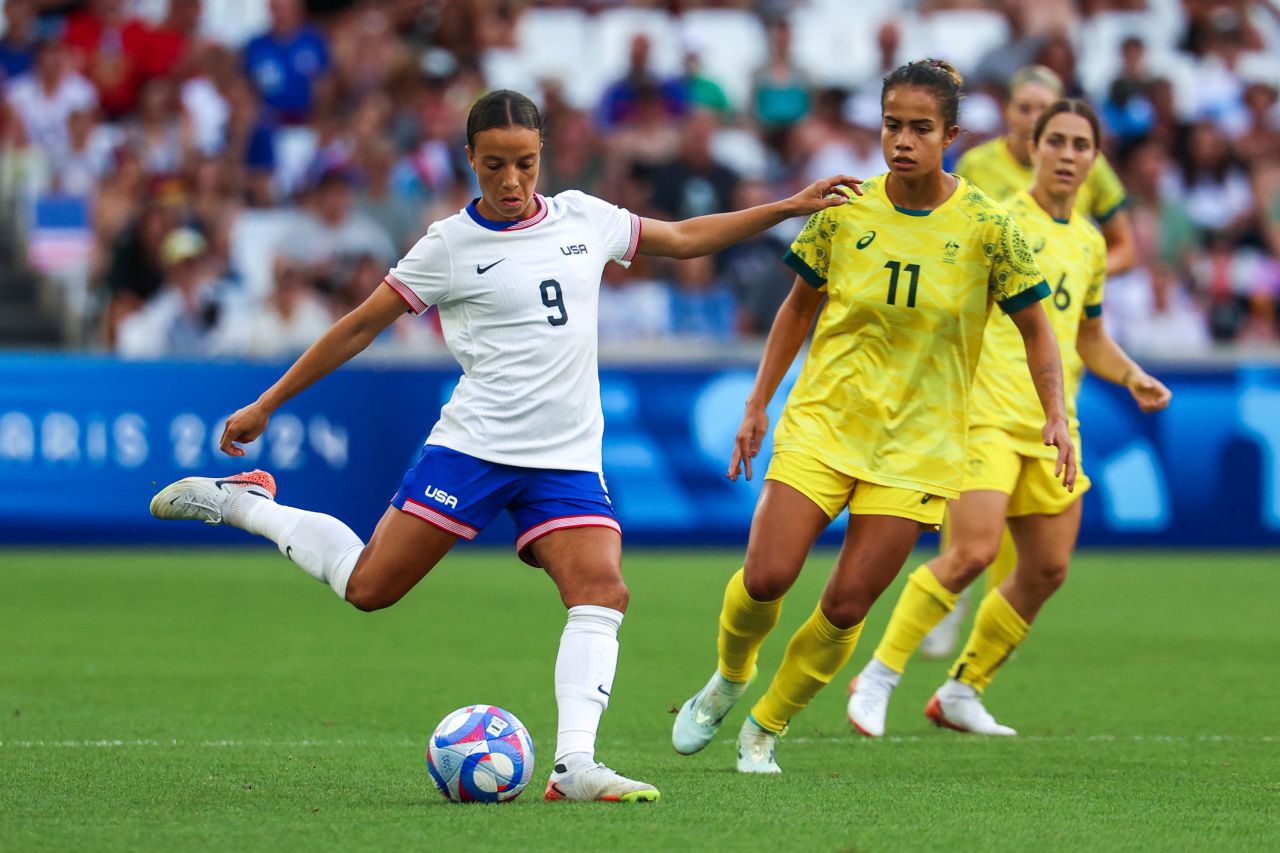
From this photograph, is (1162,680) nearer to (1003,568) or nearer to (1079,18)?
(1003,568)

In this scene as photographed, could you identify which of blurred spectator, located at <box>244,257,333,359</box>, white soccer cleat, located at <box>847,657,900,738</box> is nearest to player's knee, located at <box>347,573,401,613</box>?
white soccer cleat, located at <box>847,657,900,738</box>

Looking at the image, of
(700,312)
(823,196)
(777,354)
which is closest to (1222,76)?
(700,312)

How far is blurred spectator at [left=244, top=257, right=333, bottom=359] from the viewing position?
50.9 ft

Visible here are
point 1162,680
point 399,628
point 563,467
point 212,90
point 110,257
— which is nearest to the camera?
point 563,467

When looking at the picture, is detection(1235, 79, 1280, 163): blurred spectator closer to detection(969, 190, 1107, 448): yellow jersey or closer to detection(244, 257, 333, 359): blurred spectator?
detection(244, 257, 333, 359): blurred spectator

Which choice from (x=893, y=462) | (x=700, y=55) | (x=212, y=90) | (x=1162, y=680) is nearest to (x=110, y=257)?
(x=212, y=90)

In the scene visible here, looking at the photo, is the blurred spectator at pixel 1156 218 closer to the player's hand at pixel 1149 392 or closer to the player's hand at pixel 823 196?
the player's hand at pixel 1149 392

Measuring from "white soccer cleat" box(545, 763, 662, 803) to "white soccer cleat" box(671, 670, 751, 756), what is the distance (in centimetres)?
103

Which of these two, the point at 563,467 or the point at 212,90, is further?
the point at 212,90

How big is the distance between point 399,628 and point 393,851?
6.23 metres

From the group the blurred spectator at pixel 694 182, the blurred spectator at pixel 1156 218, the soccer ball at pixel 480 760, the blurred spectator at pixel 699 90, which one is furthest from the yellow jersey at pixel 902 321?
the blurred spectator at pixel 699 90

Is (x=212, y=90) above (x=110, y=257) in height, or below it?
above

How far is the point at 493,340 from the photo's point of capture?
597 cm

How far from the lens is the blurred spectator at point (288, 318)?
1550cm
